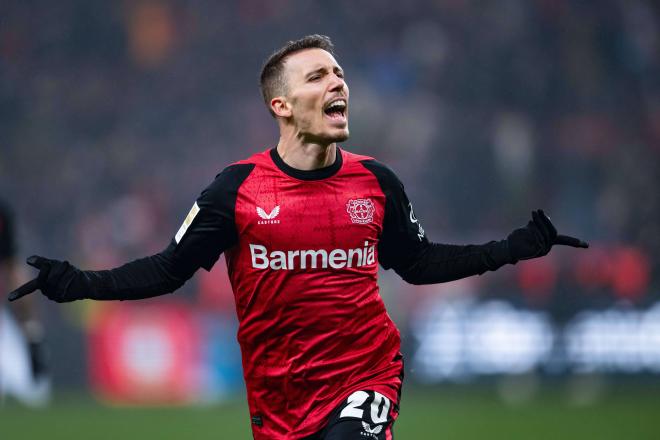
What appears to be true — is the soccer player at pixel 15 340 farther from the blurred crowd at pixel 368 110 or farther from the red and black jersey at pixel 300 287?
the red and black jersey at pixel 300 287

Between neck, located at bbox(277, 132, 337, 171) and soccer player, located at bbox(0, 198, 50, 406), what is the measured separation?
4.49m

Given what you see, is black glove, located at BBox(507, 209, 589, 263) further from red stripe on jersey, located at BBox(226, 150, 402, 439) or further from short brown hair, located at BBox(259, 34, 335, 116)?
short brown hair, located at BBox(259, 34, 335, 116)

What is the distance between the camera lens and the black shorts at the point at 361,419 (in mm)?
4539

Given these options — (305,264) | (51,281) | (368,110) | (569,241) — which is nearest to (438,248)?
(569,241)

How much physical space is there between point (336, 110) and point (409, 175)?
1196cm

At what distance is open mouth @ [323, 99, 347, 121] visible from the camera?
15.9 feet

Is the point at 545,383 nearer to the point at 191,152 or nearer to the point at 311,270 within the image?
the point at 191,152

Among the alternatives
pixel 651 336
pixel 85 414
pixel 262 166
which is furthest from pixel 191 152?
pixel 262 166

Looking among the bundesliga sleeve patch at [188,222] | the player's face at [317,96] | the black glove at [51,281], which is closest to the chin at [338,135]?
the player's face at [317,96]

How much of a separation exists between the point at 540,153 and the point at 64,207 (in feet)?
23.4

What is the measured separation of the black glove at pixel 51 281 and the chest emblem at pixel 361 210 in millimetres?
1189

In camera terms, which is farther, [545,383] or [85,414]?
[545,383]

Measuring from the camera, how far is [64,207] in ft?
53.8

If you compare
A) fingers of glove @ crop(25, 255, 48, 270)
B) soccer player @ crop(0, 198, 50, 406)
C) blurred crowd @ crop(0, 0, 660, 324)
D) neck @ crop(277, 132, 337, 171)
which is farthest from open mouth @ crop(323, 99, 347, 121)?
blurred crowd @ crop(0, 0, 660, 324)
